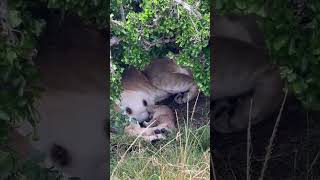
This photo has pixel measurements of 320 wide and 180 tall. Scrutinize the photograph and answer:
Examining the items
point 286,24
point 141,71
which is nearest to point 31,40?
point 286,24

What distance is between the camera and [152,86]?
4.24 m

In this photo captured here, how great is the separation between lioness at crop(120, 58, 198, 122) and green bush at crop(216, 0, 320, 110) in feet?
4.16

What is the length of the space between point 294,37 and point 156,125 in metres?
1.56

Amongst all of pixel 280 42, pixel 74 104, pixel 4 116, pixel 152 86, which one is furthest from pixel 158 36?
pixel 4 116

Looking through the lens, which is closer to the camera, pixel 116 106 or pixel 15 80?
pixel 15 80

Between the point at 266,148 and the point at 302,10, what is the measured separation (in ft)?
4.76

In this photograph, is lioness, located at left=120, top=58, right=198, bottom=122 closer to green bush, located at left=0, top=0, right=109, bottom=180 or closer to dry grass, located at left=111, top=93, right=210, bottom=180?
dry grass, located at left=111, top=93, right=210, bottom=180

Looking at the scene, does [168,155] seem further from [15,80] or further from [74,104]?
[15,80]

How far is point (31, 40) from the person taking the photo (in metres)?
2.80

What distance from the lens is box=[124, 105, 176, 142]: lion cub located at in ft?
13.7

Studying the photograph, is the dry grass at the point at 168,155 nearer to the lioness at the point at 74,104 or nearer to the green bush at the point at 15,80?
the lioness at the point at 74,104

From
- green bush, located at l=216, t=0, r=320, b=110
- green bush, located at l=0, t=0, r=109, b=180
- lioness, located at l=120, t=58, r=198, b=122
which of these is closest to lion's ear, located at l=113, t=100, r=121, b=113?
lioness, located at l=120, t=58, r=198, b=122

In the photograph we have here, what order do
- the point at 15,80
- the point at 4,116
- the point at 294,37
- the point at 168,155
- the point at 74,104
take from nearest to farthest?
1. the point at 4,116
2. the point at 15,80
3. the point at 294,37
4. the point at 168,155
5. the point at 74,104

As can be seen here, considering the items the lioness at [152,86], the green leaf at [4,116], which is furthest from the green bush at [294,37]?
the lioness at [152,86]
